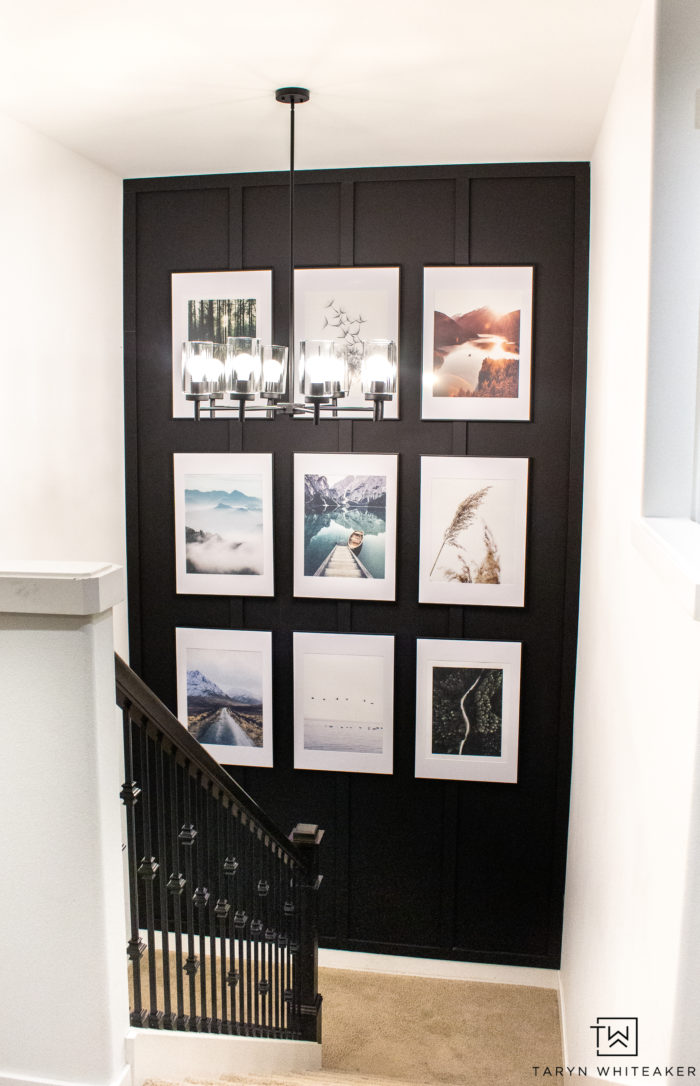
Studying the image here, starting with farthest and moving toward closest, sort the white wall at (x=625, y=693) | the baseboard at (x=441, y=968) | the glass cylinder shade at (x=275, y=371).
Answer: the baseboard at (x=441, y=968) → the glass cylinder shade at (x=275, y=371) → the white wall at (x=625, y=693)

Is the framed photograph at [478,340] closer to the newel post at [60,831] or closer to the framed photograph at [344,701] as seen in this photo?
the framed photograph at [344,701]

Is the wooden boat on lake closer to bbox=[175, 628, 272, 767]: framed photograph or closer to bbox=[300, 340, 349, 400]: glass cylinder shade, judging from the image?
bbox=[175, 628, 272, 767]: framed photograph

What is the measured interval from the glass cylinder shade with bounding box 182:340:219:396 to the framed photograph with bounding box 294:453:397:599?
129 centimetres

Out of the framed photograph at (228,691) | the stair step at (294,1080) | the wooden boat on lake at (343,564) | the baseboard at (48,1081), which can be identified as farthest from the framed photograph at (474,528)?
the baseboard at (48,1081)

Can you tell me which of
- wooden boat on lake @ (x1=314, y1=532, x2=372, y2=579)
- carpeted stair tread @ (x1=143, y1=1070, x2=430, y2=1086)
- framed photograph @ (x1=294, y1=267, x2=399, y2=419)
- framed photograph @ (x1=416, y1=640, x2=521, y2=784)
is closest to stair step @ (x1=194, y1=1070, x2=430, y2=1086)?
carpeted stair tread @ (x1=143, y1=1070, x2=430, y2=1086)

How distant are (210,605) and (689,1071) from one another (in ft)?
10.2

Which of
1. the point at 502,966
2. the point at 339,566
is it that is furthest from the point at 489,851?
the point at 339,566

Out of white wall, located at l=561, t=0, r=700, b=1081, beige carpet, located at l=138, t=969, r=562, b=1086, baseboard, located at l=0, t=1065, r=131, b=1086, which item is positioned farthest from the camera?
beige carpet, located at l=138, t=969, r=562, b=1086

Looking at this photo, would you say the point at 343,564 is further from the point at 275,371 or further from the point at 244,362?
the point at 244,362

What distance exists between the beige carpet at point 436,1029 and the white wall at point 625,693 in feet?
0.74

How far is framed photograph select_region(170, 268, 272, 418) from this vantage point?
13.2 ft

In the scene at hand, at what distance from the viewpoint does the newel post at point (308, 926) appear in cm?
304

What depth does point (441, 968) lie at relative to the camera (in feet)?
13.8

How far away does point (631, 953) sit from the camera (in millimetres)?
2010
